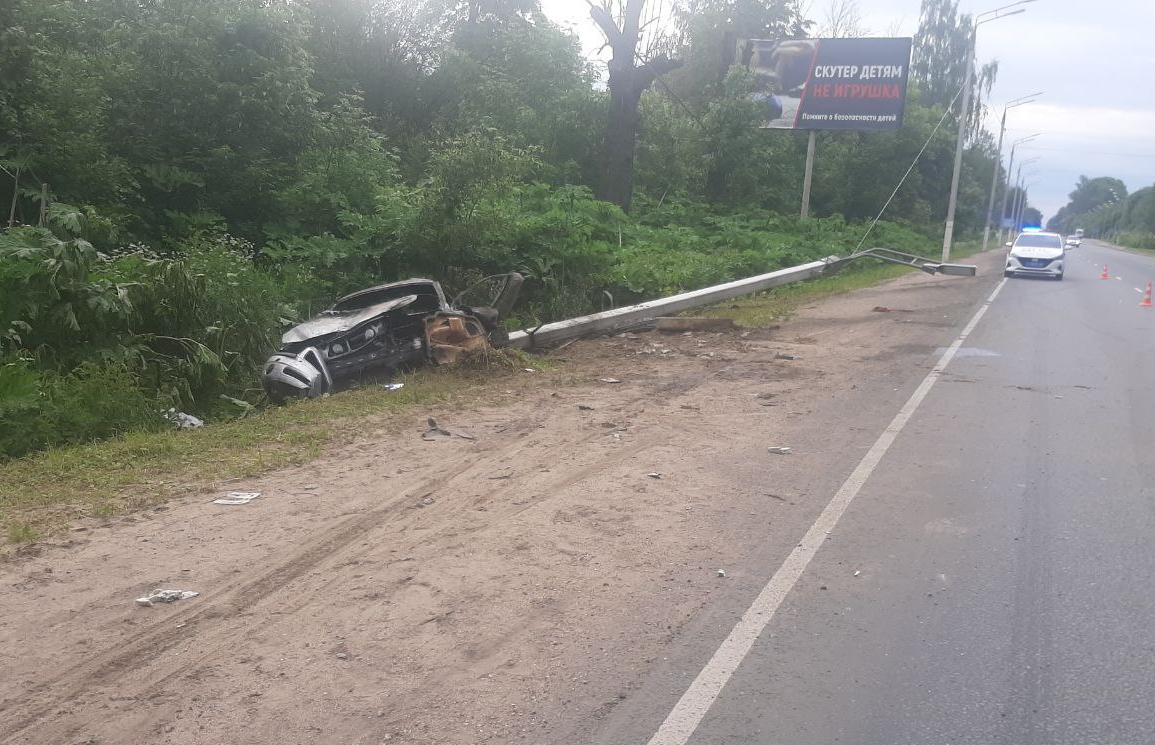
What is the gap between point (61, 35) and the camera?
47.6 ft

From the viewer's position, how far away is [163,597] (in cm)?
494

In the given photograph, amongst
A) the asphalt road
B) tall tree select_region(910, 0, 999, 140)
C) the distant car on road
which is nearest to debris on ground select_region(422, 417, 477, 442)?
the asphalt road

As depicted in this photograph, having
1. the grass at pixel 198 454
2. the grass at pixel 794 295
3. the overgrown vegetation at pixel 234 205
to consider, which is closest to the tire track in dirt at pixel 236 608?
the grass at pixel 198 454

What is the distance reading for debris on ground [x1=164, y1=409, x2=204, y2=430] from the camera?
28.8 feet

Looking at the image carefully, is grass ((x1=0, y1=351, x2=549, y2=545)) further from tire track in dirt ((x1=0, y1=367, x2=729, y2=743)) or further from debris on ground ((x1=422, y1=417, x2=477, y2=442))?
tire track in dirt ((x1=0, y1=367, x2=729, y2=743))

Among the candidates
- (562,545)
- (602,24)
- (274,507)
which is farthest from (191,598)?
(602,24)

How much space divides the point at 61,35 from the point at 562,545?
13.1m

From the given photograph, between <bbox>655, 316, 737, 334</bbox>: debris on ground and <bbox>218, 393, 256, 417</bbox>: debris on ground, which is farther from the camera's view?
<bbox>655, 316, 737, 334</bbox>: debris on ground

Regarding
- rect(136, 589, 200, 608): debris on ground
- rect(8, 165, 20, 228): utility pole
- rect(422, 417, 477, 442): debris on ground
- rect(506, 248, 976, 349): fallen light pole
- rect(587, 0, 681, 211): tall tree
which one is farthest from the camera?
rect(587, 0, 681, 211): tall tree

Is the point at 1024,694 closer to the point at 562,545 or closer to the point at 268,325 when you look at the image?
the point at 562,545

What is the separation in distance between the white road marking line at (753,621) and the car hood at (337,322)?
18.7 ft

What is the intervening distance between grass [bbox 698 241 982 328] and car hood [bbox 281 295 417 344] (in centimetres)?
679

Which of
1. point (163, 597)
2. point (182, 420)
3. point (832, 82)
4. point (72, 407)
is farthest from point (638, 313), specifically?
point (832, 82)

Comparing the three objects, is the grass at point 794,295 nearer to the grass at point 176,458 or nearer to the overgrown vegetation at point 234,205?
the overgrown vegetation at point 234,205
